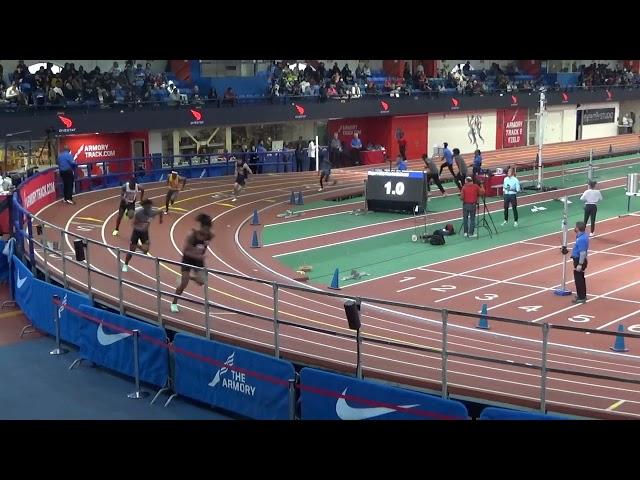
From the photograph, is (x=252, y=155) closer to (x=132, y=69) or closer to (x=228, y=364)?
(x=132, y=69)

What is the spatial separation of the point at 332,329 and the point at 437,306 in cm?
335

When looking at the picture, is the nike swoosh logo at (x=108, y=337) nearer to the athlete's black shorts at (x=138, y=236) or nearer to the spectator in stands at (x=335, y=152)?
the athlete's black shorts at (x=138, y=236)

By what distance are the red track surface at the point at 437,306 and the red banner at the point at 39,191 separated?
527 mm

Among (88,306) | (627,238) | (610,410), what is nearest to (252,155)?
(627,238)

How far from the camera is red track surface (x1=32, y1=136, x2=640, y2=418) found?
11.7 metres

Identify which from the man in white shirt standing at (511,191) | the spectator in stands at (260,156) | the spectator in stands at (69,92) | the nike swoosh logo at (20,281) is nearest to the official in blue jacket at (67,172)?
the spectator in stands at (69,92)

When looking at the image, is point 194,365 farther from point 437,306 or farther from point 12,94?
point 12,94

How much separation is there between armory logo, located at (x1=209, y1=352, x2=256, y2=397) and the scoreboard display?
54.3 ft

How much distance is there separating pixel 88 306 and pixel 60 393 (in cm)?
173

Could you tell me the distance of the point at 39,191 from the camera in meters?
27.5

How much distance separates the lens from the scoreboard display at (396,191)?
28609 mm

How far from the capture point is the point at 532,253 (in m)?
23.2

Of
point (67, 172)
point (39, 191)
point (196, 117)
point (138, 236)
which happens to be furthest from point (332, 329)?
point (196, 117)

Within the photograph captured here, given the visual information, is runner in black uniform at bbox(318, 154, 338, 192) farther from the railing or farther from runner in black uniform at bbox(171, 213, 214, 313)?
runner in black uniform at bbox(171, 213, 214, 313)
